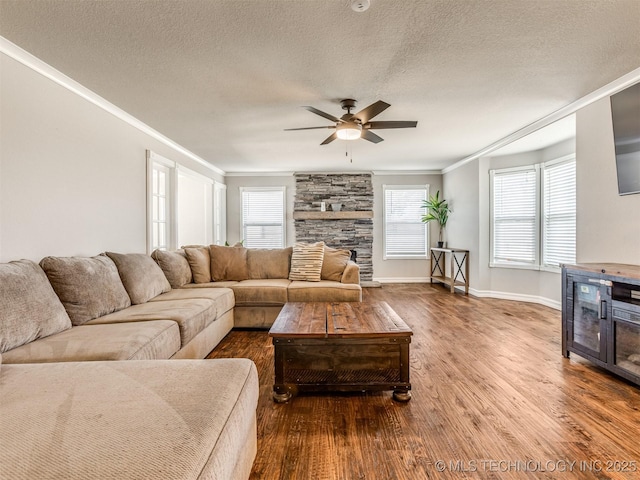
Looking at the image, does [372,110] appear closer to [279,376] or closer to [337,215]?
[279,376]

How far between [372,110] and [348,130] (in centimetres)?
44

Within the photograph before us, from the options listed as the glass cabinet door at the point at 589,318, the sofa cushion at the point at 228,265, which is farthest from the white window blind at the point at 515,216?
the sofa cushion at the point at 228,265

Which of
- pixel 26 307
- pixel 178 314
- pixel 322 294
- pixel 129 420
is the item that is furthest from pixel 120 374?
pixel 322 294

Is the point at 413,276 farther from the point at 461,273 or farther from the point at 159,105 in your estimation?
the point at 159,105

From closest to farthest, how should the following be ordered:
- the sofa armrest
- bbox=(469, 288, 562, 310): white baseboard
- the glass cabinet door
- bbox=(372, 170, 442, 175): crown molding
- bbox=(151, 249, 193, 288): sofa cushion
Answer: the glass cabinet door, bbox=(151, 249, 193, 288): sofa cushion, the sofa armrest, bbox=(469, 288, 562, 310): white baseboard, bbox=(372, 170, 442, 175): crown molding

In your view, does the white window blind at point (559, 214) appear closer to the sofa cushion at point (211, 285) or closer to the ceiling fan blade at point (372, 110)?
the ceiling fan blade at point (372, 110)

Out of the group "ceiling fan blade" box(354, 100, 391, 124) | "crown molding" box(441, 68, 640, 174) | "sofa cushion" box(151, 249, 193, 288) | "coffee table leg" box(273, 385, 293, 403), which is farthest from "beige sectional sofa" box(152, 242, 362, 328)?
"crown molding" box(441, 68, 640, 174)

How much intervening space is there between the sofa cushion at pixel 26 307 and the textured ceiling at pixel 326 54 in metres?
1.53

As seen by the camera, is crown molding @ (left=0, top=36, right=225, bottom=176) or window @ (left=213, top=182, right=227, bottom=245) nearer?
crown molding @ (left=0, top=36, right=225, bottom=176)

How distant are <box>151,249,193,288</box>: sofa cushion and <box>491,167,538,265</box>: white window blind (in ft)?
15.9

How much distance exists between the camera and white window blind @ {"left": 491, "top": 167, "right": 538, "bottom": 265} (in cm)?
500

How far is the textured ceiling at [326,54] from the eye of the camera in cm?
189

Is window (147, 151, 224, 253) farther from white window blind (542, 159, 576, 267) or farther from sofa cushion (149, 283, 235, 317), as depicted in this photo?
white window blind (542, 159, 576, 267)

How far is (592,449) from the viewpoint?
5.35 ft
